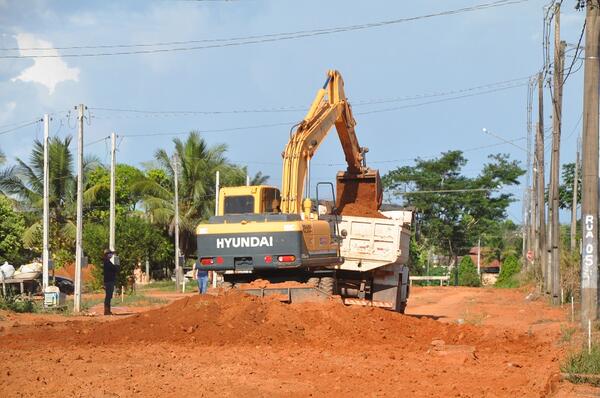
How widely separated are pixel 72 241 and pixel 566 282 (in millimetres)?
31770

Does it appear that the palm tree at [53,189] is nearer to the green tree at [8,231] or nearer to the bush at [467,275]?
the green tree at [8,231]

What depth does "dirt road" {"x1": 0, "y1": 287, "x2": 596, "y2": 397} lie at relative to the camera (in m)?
10.8

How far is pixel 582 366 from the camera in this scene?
12406 mm

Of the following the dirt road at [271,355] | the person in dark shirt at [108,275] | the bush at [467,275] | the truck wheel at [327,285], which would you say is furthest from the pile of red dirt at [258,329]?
the bush at [467,275]

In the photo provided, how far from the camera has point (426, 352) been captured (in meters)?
14.9

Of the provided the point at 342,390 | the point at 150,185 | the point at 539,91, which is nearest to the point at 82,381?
the point at 342,390

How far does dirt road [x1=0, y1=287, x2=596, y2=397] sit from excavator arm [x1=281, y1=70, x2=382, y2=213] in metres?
3.19

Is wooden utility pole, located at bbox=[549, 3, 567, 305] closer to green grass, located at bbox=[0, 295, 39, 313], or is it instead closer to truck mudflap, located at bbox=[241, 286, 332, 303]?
truck mudflap, located at bbox=[241, 286, 332, 303]

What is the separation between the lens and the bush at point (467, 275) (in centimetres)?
6762

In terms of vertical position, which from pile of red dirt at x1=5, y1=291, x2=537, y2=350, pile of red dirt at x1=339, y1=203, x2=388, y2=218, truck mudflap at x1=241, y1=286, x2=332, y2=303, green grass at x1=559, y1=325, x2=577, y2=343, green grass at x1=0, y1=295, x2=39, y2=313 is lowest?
green grass at x1=0, y1=295, x2=39, y2=313

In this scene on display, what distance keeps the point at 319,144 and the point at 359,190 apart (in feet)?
10.6

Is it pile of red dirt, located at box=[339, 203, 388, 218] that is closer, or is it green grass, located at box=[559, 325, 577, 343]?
green grass, located at box=[559, 325, 577, 343]

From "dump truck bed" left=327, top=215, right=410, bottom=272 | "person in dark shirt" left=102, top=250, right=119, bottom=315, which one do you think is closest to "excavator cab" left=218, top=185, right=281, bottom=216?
"dump truck bed" left=327, top=215, right=410, bottom=272

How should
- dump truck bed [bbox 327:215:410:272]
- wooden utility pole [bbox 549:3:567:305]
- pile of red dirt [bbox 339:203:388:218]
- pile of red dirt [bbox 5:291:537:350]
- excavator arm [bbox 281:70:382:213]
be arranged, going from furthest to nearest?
1. wooden utility pole [bbox 549:3:567:305]
2. pile of red dirt [bbox 339:203:388:218]
3. dump truck bed [bbox 327:215:410:272]
4. excavator arm [bbox 281:70:382:213]
5. pile of red dirt [bbox 5:291:537:350]
